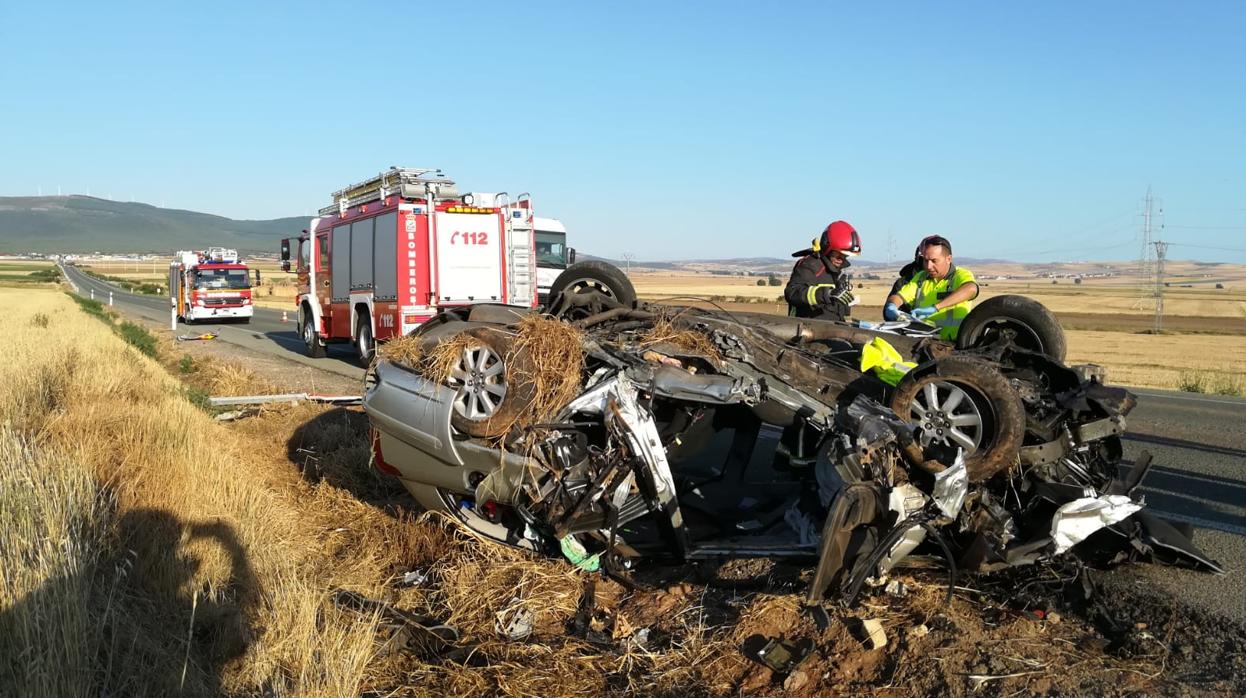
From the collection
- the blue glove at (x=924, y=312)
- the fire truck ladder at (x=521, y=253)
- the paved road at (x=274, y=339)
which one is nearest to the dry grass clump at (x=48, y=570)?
the blue glove at (x=924, y=312)

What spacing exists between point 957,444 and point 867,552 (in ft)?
2.59

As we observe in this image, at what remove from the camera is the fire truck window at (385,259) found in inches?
568

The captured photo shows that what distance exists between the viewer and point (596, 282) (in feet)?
20.4

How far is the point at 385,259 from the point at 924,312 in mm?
10599

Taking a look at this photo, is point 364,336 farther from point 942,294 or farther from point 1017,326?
point 1017,326

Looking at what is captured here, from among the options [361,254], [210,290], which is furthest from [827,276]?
[210,290]

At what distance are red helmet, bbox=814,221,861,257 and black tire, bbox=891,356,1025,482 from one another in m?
2.76

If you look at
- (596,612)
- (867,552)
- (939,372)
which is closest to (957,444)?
(939,372)

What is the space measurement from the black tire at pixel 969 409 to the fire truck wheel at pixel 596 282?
2268 millimetres

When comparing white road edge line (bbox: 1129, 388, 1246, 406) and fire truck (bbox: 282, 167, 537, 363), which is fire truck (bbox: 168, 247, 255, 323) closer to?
fire truck (bbox: 282, 167, 537, 363)

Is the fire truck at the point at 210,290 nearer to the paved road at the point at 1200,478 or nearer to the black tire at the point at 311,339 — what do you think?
the black tire at the point at 311,339

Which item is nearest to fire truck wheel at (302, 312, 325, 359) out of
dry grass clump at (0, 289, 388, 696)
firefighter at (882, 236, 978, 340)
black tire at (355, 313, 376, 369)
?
black tire at (355, 313, 376, 369)

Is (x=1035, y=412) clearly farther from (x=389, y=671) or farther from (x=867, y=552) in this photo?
(x=389, y=671)

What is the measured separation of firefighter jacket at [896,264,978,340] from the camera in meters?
5.84
